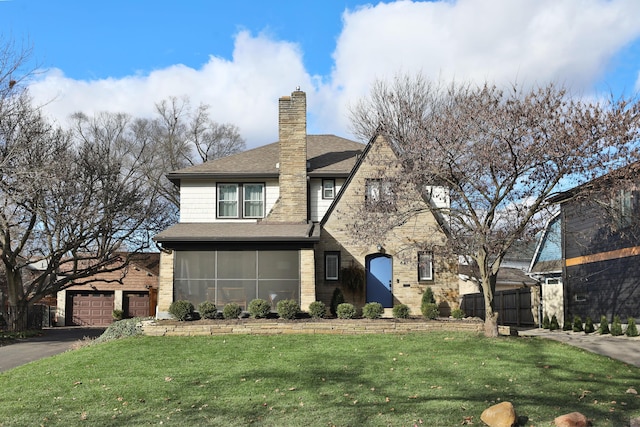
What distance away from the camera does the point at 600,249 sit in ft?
72.9

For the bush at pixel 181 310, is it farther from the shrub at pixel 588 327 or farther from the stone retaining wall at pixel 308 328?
the shrub at pixel 588 327

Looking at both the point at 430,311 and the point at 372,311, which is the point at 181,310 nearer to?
the point at 372,311


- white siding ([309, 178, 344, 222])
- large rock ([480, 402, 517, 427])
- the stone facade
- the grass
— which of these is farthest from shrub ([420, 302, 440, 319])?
large rock ([480, 402, 517, 427])

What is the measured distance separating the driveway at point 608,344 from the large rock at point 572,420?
565cm

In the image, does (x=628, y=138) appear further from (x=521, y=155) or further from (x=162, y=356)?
(x=162, y=356)

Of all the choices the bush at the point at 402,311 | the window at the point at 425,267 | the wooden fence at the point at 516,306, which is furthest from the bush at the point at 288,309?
the wooden fence at the point at 516,306

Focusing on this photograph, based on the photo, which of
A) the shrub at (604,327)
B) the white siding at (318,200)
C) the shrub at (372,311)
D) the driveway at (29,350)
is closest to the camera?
the driveway at (29,350)

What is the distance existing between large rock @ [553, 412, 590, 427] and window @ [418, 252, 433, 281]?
14247mm

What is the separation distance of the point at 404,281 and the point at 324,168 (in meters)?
5.56

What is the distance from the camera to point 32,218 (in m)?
28.3

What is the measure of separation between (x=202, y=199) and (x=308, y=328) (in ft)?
29.7

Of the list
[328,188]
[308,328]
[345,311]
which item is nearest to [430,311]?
[345,311]

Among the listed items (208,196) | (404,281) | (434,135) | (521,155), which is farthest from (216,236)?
(521,155)

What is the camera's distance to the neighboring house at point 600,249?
54.3 feet
